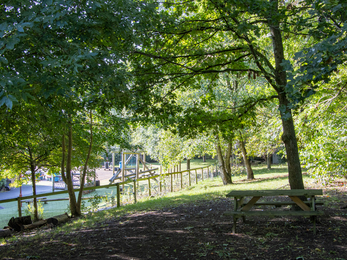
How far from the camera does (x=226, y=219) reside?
6.41 meters

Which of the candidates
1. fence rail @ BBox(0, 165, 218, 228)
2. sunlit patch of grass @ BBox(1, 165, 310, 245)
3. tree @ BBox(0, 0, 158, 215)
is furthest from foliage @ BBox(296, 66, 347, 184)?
fence rail @ BBox(0, 165, 218, 228)

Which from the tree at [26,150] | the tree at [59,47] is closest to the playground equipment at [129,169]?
the tree at [26,150]

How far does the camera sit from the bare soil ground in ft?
14.1

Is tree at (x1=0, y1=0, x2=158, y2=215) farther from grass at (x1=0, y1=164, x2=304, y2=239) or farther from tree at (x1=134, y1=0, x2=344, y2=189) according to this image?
grass at (x1=0, y1=164, x2=304, y2=239)

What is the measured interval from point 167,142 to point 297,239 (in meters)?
14.7

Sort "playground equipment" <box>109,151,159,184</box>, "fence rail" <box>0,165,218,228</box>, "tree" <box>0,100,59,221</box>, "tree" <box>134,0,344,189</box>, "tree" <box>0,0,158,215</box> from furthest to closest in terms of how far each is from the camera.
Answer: "playground equipment" <box>109,151,159,184</box>
"fence rail" <box>0,165,218,228</box>
"tree" <box>0,100,59,221</box>
"tree" <box>134,0,344,189</box>
"tree" <box>0,0,158,215</box>

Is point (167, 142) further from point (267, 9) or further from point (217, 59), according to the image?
point (267, 9)

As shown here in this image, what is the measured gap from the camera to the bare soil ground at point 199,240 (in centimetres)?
430

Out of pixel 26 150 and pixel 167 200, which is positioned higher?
pixel 26 150

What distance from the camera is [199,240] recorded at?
4988 mm

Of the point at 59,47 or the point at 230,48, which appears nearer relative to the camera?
the point at 59,47

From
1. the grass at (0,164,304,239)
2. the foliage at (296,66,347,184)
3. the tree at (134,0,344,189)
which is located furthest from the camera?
the foliage at (296,66,347,184)

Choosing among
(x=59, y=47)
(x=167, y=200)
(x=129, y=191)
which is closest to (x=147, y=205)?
(x=167, y=200)

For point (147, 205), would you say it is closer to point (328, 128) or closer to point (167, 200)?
point (167, 200)
